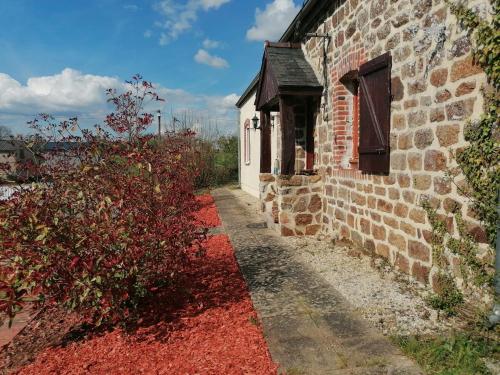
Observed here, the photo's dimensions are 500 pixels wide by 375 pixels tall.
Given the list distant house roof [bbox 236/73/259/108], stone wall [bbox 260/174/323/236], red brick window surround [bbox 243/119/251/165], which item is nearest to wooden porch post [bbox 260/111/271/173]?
stone wall [bbox 260/174/323/236]

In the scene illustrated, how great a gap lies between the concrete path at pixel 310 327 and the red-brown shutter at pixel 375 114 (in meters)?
1.68

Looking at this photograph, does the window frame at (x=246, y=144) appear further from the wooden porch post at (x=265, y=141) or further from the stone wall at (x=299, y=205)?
the stone wall at (x=299, y=205)

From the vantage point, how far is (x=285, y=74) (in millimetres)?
7043

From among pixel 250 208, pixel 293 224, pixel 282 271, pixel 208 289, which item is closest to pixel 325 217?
pixel 293 224

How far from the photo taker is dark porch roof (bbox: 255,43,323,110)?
6.86 meters

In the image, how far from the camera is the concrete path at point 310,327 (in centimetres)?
256

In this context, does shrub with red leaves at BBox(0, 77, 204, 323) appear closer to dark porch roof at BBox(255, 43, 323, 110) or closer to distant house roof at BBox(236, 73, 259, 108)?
dark porch roof at BBox(255, 43, 323, 110)

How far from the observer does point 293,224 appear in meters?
6.98

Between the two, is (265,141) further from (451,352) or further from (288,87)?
(451,352)

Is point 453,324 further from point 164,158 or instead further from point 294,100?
point 294,100

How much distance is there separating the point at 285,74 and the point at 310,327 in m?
5.11

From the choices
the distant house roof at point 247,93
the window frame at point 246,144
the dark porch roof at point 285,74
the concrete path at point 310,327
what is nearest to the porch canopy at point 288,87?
the dark porch roof at point 285,74

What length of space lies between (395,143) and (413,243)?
1194mm

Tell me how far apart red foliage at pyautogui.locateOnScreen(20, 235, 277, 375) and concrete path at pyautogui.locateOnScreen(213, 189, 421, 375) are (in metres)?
0.16
